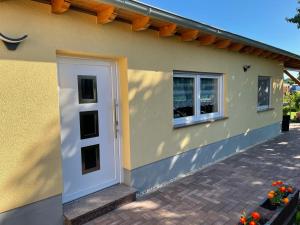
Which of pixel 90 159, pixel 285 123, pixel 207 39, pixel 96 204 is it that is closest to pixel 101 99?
pixel 90 159

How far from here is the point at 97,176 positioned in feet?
13.5

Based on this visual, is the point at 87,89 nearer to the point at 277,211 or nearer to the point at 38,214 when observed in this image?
the point at 38,214

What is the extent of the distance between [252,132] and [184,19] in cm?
552

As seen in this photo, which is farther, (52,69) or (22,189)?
(52,69)

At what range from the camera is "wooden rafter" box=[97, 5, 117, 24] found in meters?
3.33

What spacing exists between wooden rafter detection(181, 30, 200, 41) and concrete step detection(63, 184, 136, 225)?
3356mm

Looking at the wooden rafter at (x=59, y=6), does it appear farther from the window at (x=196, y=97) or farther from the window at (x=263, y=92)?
the window at (x=263, y=92)

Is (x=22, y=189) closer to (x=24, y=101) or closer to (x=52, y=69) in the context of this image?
(x=24, y=101)

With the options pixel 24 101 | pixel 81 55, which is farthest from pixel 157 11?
pixel 24 101

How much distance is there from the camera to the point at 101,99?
4059mm

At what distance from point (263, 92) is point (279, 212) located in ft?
23.2

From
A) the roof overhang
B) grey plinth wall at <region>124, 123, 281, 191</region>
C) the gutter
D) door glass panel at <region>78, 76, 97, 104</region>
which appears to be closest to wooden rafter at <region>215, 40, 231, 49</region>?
the roof overhang

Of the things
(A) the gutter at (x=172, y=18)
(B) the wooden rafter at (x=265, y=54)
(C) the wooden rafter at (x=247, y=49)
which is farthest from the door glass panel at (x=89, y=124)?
(B) the wooden rafter at (x=265, y=54)

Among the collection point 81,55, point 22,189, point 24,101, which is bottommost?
→ point 22,189
